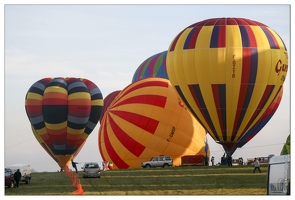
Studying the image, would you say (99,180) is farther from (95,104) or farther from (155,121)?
(95,104)

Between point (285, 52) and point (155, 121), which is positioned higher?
point (285, 52)

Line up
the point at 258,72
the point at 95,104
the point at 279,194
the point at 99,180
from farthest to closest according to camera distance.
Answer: the point at 95,104 → the point at 258,72 → the point at 99,180 → the point at 279,194

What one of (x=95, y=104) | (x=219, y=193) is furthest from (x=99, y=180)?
(x=95, y=104)

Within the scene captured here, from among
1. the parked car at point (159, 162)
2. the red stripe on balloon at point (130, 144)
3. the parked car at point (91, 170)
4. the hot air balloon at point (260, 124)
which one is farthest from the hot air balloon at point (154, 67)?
the parked car at point (91, 170)

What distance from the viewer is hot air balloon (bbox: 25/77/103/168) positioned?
7050 cm

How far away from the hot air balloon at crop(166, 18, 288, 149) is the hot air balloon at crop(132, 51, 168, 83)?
66.9 ft

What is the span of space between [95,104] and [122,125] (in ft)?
27.7

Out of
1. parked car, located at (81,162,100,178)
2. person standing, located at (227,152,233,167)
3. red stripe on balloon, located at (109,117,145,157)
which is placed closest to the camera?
parked car, located at (81,162,100,178)

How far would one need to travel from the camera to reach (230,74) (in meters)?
57.4

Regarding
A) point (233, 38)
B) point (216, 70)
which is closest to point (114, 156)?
point (216, 70)

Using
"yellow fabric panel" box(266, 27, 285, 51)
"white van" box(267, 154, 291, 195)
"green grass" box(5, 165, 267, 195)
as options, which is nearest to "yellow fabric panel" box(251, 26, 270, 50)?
"yellow fabric panel" box(266, 27, 285, 51)

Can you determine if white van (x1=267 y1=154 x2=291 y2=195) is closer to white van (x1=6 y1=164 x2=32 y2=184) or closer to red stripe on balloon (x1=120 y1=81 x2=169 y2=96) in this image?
white van (x1=6 y1=164 x2=32 y2=184)

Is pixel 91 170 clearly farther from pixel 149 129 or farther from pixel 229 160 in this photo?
pixel 149 129

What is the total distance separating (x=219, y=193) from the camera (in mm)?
39812
